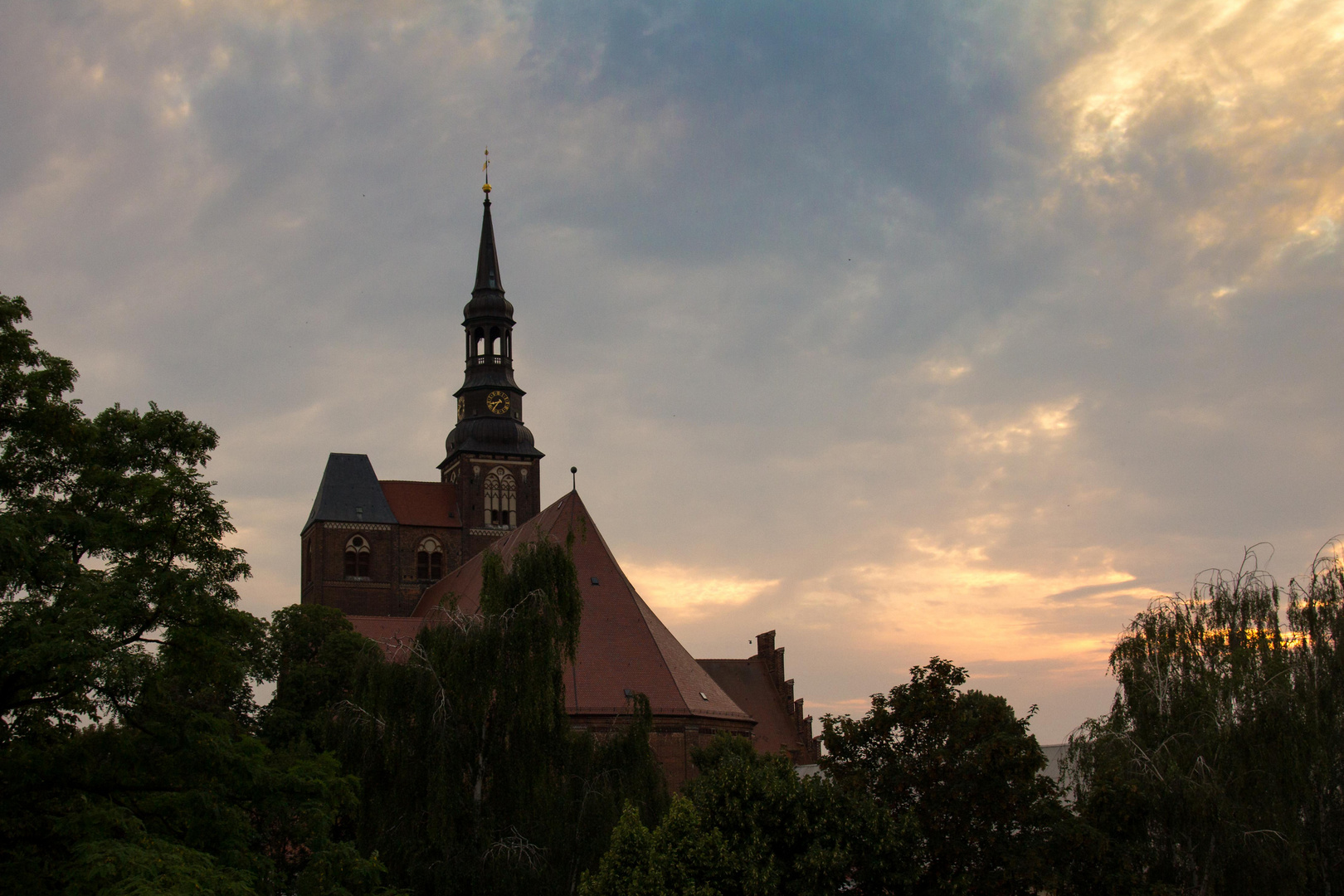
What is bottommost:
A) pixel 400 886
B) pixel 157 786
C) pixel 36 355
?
pixel 400 886

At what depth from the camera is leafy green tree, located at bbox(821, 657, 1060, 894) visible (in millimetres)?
20141

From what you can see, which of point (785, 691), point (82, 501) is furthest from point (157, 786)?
point (785, 691)

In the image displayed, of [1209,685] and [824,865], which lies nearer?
[824,865]

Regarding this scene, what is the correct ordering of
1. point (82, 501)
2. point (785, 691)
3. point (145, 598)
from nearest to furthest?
point (145, 598) < point (82, 501) < point (785, 691)

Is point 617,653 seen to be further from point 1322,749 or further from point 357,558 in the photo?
point 357,558

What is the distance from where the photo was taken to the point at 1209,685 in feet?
77.9

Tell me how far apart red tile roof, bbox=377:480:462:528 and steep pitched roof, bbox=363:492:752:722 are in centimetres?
2178

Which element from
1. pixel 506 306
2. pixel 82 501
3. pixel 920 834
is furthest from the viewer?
pixel 506 306

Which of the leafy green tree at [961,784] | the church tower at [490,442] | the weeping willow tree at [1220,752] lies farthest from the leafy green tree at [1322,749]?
the church tower at [490,442]

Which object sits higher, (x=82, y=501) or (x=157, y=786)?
(x=82, y=501)

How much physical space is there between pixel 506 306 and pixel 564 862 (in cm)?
4332

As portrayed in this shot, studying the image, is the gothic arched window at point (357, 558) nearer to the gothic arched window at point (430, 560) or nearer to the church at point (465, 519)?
the church at point (465, 519)

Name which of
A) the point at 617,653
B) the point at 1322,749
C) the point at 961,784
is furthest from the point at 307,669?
the point at 1322,749

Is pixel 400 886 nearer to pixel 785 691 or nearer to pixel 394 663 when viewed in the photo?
pixel 394 663
